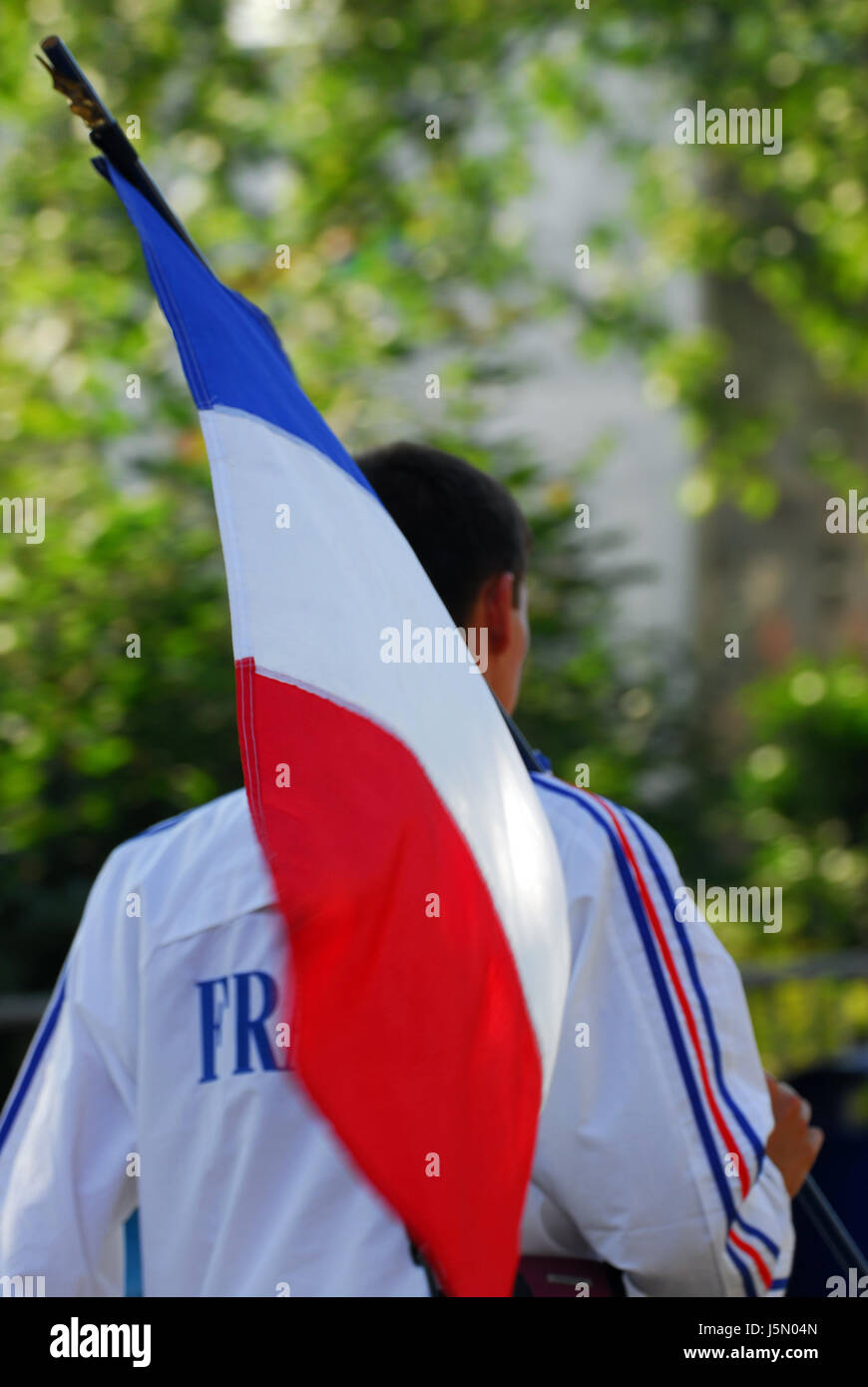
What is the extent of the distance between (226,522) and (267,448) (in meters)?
0.14

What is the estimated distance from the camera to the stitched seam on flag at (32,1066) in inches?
72.4

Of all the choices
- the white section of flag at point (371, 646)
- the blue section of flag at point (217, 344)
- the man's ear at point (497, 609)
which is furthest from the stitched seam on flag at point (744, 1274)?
the blue section of flag at point (217, 344)

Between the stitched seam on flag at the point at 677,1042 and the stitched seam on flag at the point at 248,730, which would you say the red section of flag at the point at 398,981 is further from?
the stitched seam on flag at the point at 677,1042

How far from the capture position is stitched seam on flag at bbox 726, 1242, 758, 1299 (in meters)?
1.68

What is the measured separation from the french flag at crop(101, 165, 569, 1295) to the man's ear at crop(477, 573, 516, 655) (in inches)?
10.3

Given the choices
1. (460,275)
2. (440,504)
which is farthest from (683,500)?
(440,504)

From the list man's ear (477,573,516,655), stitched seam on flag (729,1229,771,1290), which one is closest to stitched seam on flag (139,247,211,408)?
man's ear (477,573,516,655)

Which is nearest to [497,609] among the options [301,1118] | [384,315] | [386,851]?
[386,851]

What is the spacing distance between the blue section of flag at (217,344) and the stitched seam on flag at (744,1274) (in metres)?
0.97

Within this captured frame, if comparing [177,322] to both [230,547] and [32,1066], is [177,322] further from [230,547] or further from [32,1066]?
[32,1066]

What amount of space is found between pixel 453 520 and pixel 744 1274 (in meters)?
0.96

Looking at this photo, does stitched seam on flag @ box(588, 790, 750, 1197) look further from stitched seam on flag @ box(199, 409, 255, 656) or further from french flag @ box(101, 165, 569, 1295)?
stitched seam on flag @ box(199, 409, 255, 656)

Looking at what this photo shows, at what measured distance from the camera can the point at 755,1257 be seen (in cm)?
171

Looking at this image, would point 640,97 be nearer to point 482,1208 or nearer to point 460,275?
point 460,275
